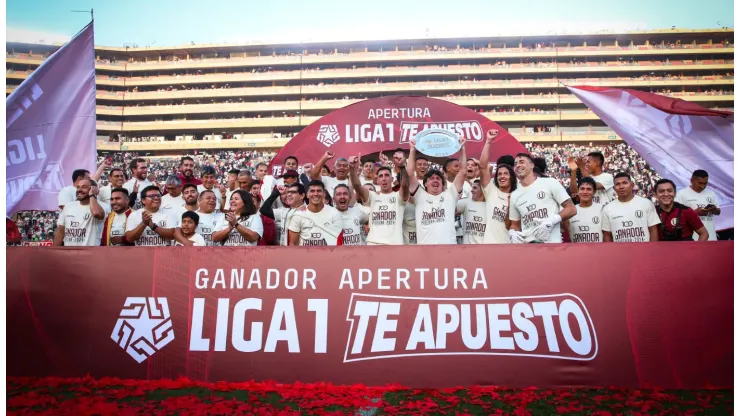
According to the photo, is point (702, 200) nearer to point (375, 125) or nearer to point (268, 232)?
point (268, 232)

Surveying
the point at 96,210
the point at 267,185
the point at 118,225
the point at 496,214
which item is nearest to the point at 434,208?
the point at 496,214

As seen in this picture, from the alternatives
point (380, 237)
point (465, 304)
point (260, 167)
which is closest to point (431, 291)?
point (465, 304)

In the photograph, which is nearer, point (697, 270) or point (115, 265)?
point (697, 270)

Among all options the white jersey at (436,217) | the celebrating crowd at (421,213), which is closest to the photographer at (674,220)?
the celebrating crowd at (421,213)

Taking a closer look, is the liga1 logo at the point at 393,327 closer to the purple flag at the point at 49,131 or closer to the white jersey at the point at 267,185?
the purple flag at the point at 49,131

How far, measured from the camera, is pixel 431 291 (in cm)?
427

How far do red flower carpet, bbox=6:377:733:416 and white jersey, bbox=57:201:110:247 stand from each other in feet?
8.22

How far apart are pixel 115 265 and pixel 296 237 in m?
1.82

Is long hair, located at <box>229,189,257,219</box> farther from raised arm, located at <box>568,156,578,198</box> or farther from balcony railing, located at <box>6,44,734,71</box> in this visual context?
balcony railing, located at <box>6,44,734,71</box>

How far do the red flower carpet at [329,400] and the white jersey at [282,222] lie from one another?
2180 millimetres

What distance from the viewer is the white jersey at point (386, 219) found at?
5802 mm

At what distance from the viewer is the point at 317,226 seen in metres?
5.73

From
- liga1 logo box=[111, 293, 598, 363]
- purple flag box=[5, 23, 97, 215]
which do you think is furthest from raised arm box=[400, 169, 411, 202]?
purple flag box=[5, 23, 97, 215]

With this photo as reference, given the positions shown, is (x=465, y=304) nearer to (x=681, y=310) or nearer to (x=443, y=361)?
(x=443, y=361)
